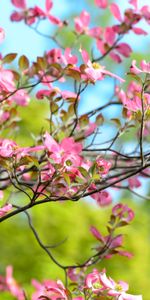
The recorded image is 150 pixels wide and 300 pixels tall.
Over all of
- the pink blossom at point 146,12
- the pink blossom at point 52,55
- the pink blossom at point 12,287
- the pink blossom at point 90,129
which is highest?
the pink blossom at point 146,12

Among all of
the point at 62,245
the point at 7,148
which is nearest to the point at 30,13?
the point at 7,148

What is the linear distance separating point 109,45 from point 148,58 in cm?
1340

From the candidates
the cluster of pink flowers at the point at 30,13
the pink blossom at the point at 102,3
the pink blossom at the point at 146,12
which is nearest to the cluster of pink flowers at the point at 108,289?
the pink blossom at the point at 146,12

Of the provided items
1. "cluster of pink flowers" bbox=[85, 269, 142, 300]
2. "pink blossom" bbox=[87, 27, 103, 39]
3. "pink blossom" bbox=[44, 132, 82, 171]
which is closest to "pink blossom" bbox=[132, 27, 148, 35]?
"pink blossom" bbox=[87, 27, 103, 39]

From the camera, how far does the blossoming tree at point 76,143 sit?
1240 millimetres

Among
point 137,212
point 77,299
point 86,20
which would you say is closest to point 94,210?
point 137,212

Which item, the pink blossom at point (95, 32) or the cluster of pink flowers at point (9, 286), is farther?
the cluster of pink flowers at point (9, 286)

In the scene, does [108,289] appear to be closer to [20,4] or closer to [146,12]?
[146,12]

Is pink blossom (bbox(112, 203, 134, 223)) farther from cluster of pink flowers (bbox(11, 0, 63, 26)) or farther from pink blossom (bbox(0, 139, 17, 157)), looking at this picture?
cluster of pink flowers (bbox(11, 0, 63, 26))

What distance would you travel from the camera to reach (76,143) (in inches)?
50.2

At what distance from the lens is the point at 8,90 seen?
1367mm

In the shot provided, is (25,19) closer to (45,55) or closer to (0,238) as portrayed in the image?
(45,55)

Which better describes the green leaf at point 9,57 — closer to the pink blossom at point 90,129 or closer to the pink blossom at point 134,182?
the pink blossom at point 90,129

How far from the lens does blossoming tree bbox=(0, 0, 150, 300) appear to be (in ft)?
4.07
